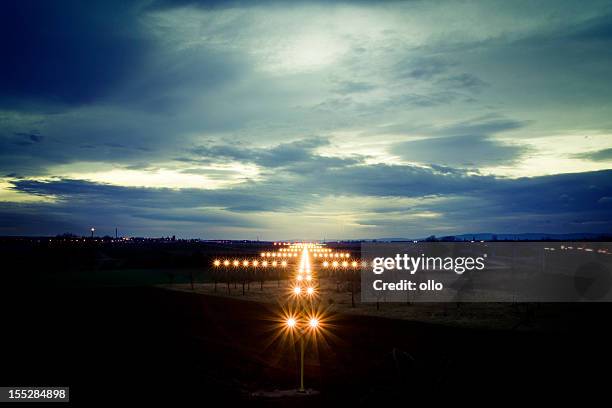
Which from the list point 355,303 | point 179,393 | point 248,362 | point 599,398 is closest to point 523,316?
point 355,303

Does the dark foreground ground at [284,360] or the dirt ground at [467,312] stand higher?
the dark foreground ground at [284,360]

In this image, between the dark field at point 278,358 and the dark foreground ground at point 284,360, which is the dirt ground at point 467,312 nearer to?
the dark field at point 278,358

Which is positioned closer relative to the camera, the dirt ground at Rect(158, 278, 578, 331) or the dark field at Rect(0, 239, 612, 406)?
the dark field at Rect(0, 239, 612, 406)

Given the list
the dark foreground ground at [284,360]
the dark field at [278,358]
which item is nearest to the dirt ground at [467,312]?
the dark field at [278,358]

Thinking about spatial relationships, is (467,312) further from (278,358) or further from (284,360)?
(284,360)

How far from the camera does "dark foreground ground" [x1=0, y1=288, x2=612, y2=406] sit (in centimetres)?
1886

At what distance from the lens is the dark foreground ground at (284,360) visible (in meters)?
A: 18.9

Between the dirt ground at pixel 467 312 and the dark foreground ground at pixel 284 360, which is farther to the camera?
the dirt ground at pixel 467 312

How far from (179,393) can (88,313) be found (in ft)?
95.7

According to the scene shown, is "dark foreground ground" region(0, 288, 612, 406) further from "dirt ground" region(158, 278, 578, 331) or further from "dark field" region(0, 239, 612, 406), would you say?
"dirt ground" region(158, 278, 578, 331)

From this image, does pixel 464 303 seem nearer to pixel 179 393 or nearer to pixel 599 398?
pixel 599 398

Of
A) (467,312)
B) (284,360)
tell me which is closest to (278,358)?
(284,360)

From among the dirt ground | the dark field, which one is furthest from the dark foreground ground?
the dirt ground

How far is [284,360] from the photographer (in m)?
26.1
